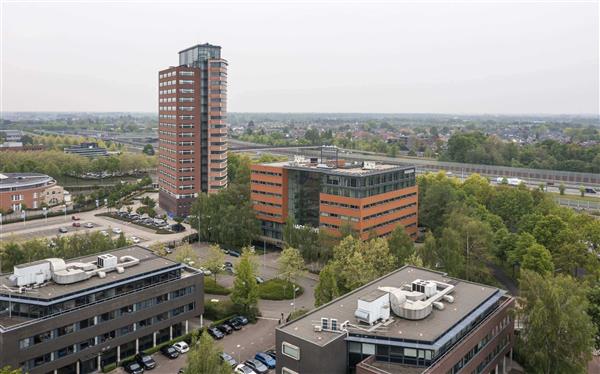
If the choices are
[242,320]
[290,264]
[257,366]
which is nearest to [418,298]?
[257,366]

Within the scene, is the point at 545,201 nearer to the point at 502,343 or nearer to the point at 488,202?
the point at 488,202

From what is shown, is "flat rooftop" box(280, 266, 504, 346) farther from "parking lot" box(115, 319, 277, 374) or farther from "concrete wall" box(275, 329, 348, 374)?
"parking lot" box(115, 319, 277, 374)

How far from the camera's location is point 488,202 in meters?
66.4

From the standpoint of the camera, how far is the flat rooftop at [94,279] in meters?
28.5

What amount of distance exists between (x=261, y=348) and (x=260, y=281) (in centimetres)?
1267

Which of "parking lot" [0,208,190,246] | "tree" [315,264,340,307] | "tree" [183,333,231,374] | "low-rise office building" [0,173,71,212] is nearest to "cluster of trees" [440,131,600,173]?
"parking lot" [0,208,190,246]

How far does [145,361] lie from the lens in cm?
3066

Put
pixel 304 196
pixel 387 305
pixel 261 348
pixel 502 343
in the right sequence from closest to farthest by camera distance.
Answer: pixel 387 305 < pixel 502 343 < pixel 261 348 < pixel 304 196

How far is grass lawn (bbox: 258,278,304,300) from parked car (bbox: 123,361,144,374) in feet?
40.8

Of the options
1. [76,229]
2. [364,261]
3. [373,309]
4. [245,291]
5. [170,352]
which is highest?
[373,309]

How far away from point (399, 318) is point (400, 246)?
636 inches

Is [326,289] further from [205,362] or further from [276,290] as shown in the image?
[205,362]

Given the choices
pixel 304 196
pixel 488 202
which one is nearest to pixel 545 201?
pixel 488 202

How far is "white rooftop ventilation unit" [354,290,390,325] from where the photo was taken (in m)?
24.8
